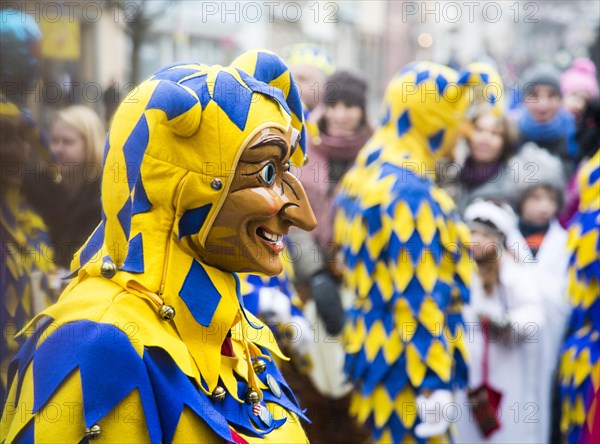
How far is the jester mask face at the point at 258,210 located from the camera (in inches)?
84.0

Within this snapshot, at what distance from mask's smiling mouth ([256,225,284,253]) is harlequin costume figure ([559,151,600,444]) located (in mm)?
1732

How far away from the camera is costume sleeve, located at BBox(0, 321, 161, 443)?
1906mm

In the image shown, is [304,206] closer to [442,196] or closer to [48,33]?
[442,196]

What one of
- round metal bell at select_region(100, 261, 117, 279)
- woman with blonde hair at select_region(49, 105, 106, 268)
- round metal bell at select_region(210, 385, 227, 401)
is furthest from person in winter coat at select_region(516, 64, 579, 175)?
round metal bell at select_region(100, 261, 117, 279)

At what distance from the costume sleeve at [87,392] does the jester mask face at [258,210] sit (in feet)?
1.07

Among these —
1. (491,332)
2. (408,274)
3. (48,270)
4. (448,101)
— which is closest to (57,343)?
(48,270)

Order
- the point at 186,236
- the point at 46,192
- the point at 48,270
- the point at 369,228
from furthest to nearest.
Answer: the point at 369,228 < the point at 46,192 < the point at 48,270 < the point at 186,236

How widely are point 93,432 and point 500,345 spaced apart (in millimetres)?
2979

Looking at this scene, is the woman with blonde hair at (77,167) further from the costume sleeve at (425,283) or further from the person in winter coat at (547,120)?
the person in winter coat at (547,120)

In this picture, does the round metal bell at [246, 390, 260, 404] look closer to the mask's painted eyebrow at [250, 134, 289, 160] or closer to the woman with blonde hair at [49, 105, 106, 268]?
the mask's painted eyebrow at [250, 134, 289, 160]

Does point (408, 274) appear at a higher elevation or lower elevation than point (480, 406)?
higher

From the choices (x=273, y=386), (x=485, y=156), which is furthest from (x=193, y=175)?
(x=485, y=156)

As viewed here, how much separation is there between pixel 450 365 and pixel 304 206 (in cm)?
193

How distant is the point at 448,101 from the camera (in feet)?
13.9
